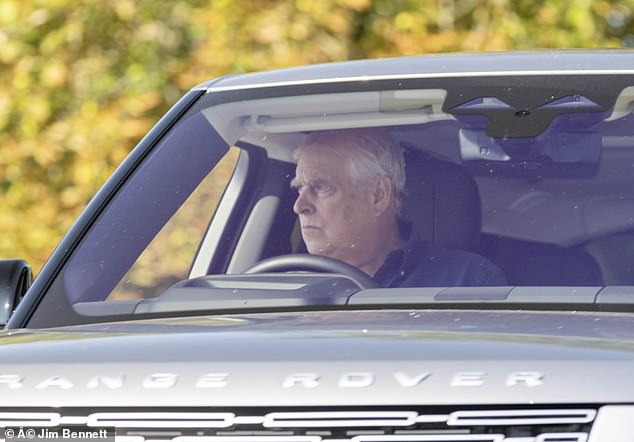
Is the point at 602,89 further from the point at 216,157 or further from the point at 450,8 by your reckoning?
the point at 450,8

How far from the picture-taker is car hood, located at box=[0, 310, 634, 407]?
2.58 m

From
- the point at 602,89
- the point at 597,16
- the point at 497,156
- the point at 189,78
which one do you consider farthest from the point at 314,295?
the point at 597,16

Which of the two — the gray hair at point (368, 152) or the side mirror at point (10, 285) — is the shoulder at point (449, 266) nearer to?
the gray hair at point (368, 152)

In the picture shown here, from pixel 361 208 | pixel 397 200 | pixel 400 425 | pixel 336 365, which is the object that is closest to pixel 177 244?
pixel 361 208

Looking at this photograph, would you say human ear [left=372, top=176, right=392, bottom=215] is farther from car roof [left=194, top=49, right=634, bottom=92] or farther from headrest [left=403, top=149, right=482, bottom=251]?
car roof [left=194, top=49, right=634, bottom=92]

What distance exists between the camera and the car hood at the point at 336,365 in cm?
258

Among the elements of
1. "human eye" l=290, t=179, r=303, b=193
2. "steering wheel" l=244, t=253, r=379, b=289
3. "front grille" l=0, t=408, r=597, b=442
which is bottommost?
"front grille" l=0, t=408, r=597, b=442

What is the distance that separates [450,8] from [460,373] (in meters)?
7.87

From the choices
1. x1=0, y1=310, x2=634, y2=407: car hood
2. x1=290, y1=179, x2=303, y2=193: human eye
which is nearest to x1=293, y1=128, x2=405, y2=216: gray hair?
x1=290, y1=179, x2=303, y2=193: human eye

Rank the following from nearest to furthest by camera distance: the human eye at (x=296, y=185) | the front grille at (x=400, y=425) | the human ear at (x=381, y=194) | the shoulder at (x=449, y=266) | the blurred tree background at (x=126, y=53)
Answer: the front grille at (x=400, y=425), the shoulder at (x=449, y=266), the human ear at (x=381, y=194), the human eye at (x=296, y=185), the blurred tree background at (x=126, y=53)

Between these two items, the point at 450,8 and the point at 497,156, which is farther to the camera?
the point at 450,8

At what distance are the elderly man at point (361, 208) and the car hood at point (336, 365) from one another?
62cm

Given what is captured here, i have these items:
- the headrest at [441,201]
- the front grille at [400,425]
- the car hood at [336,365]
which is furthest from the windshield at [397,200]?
the front grille at [400,425]

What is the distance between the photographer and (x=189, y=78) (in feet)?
31.7
